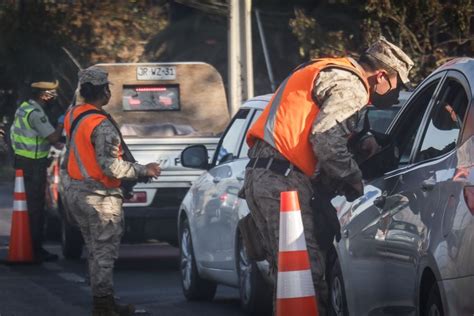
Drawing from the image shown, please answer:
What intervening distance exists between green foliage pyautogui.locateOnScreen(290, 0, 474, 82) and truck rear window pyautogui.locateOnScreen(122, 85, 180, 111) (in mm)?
3418

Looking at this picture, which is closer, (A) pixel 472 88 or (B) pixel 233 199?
(A) pixel 472 88

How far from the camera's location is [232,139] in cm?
1072

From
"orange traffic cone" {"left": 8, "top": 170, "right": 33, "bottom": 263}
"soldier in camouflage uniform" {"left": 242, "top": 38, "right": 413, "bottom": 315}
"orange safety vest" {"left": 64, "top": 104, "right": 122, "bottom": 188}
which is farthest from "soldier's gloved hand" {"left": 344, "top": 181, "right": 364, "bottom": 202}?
"orange traffic cone" {"left": 8, "top": 170, "right": 33, "bottom": 263}

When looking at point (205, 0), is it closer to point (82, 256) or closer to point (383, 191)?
point (82, 256)

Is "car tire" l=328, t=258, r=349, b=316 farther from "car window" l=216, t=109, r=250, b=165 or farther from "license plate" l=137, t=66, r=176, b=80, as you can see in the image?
"license plate" l=137, t=66, r=176, b=80

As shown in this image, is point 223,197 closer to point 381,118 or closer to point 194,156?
point 194,156

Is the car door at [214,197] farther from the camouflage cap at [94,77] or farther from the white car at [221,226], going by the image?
the camouflage cap at [94,77]

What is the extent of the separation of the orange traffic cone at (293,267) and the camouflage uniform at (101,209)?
3125 mm

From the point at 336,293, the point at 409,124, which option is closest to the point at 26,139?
the point at 336,293

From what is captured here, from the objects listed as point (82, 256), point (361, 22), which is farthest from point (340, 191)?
point (361, 22)

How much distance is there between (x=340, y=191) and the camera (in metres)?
6.38

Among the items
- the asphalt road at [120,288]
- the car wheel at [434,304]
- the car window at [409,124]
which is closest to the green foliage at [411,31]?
the asphalt road at [120,288]

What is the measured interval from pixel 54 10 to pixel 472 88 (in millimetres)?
18141

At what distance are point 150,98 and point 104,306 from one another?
698cm
